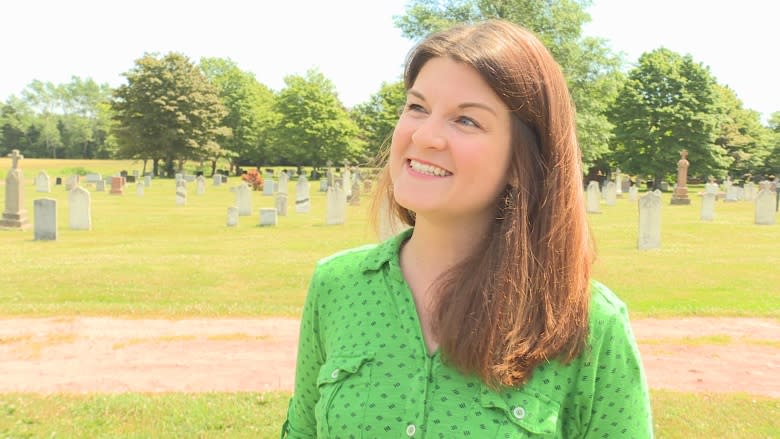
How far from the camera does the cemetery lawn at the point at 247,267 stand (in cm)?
971

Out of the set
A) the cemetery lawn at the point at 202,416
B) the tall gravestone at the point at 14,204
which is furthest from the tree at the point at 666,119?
the cemetery lawn at the point at 202,416

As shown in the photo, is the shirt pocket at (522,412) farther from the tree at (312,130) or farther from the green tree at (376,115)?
the tree at (312,130)

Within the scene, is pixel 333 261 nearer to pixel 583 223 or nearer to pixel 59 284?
pixel 583 223

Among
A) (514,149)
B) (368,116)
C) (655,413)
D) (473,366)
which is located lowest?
(655,413)

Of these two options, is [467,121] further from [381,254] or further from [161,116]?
[161,116]

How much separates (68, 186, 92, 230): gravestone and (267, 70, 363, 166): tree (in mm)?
48004

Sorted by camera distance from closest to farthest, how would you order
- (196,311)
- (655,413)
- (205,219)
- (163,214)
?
(655,413) < (196,311) < (205,219) < (163,214)

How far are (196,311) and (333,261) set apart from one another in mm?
7691

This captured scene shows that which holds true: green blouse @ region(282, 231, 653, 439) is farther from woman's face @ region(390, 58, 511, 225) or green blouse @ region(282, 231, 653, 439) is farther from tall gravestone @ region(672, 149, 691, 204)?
tall gravestone @ region(672, 149, 691, 204)

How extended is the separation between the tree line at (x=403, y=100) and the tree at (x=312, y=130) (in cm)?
11

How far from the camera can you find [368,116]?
7394cm

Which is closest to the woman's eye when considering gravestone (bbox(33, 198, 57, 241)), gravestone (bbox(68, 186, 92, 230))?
gravestone (bbox(33, 198, 57, 241))

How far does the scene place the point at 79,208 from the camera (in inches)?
737

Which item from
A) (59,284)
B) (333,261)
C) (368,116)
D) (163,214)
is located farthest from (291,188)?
(333,261)
